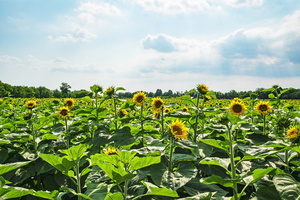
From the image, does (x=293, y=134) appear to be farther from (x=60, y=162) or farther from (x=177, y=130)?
(x=60, y=162)

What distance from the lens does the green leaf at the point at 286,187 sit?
1363mm

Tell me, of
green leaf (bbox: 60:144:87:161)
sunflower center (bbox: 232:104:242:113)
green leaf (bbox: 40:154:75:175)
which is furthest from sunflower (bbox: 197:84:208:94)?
green leaf (bbox: 40:154:75:175)

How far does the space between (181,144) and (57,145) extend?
2.29 meters

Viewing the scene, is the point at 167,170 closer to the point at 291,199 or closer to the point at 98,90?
the point at 291,199

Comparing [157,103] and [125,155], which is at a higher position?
[157,103]

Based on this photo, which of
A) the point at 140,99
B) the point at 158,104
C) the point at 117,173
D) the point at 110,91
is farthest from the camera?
the point at 140,99

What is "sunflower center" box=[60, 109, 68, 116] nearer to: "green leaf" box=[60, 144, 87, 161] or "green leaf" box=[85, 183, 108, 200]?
"green leaf" box=[60, 144, 87, 161]

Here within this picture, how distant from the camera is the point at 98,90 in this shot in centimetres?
397

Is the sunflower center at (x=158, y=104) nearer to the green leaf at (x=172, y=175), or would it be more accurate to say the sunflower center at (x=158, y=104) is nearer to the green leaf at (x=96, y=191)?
the green leaf at (x=172, y=175)

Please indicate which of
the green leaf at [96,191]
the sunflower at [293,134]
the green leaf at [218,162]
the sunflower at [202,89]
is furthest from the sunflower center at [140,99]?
the sunflower at [293,134]

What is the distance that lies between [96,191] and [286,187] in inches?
52.2

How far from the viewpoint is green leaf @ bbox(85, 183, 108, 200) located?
1.50 meters

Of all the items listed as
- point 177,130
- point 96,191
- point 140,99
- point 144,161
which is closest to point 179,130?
point 177,130

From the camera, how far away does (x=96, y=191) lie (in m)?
1.56
